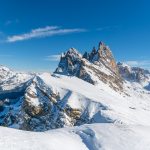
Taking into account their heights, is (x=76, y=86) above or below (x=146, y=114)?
above

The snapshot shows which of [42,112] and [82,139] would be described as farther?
[42,112]

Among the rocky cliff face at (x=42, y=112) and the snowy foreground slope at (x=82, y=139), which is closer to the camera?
the snowy foreground slope at (x=82, y=139)

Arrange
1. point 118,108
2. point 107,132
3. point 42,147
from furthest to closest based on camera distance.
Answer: point 118,108 < point 107,132 < point 42,147

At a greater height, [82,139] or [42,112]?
[82,139]

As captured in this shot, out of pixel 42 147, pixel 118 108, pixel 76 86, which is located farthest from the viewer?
pixel 76 86

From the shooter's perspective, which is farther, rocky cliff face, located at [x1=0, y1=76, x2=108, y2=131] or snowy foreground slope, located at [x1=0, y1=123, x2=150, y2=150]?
rocky cliff face, located at [x1=0, y1=76, x2=108, y2=131]

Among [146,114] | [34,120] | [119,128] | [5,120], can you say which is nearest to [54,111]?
[34,120]

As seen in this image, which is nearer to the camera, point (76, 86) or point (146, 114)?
point (146, 114)

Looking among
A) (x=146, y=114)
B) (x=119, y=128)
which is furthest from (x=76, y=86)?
(x=119, y=128)

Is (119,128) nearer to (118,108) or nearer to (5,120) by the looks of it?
(118,108)
